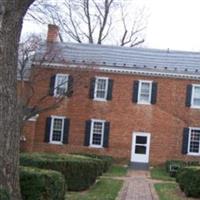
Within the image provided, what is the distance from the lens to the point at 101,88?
36312 millimetres

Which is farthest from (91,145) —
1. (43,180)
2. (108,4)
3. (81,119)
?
(43,180)

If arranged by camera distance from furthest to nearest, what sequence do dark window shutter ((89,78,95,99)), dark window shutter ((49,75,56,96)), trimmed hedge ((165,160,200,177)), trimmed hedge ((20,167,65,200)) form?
dark window shutter ((49,75,56,96)) < dark window shutter ((89,78,95,99)) < trimmed hedge ((165,160,200,177)) < trimmed hedge ((20,167,65,200))

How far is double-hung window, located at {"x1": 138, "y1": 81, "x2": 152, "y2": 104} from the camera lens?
118 feet

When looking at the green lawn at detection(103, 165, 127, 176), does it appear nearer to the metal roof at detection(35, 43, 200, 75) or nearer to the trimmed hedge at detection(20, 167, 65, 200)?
the metal roof at detection(35, 43, 200, 75)

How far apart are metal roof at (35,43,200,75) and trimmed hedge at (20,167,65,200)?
23.3m

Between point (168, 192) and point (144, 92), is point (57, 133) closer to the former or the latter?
point (144, 92)

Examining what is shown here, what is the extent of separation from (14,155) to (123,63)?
27069 mm

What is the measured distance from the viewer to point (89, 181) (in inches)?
803

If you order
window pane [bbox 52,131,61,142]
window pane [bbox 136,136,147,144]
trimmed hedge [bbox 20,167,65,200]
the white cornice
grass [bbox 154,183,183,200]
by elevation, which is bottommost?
grass [bbox 154,183,183,200]

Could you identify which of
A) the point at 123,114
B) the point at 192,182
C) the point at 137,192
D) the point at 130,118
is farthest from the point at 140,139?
the point at 192,182

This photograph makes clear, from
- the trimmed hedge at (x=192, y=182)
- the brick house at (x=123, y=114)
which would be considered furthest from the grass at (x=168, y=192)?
the brick house at (x=123, y=114)

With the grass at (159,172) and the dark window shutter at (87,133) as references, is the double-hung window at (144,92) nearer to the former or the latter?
the dark window shutter at (87,133)

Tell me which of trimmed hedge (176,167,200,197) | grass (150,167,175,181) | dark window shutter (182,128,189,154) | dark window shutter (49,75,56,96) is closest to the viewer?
trimmed hedge (176,167,200,197)

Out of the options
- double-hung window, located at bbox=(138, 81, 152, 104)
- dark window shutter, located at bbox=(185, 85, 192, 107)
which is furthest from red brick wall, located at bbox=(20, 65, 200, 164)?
double-hung window, located at bbox=(138, 81, 152, 104)
